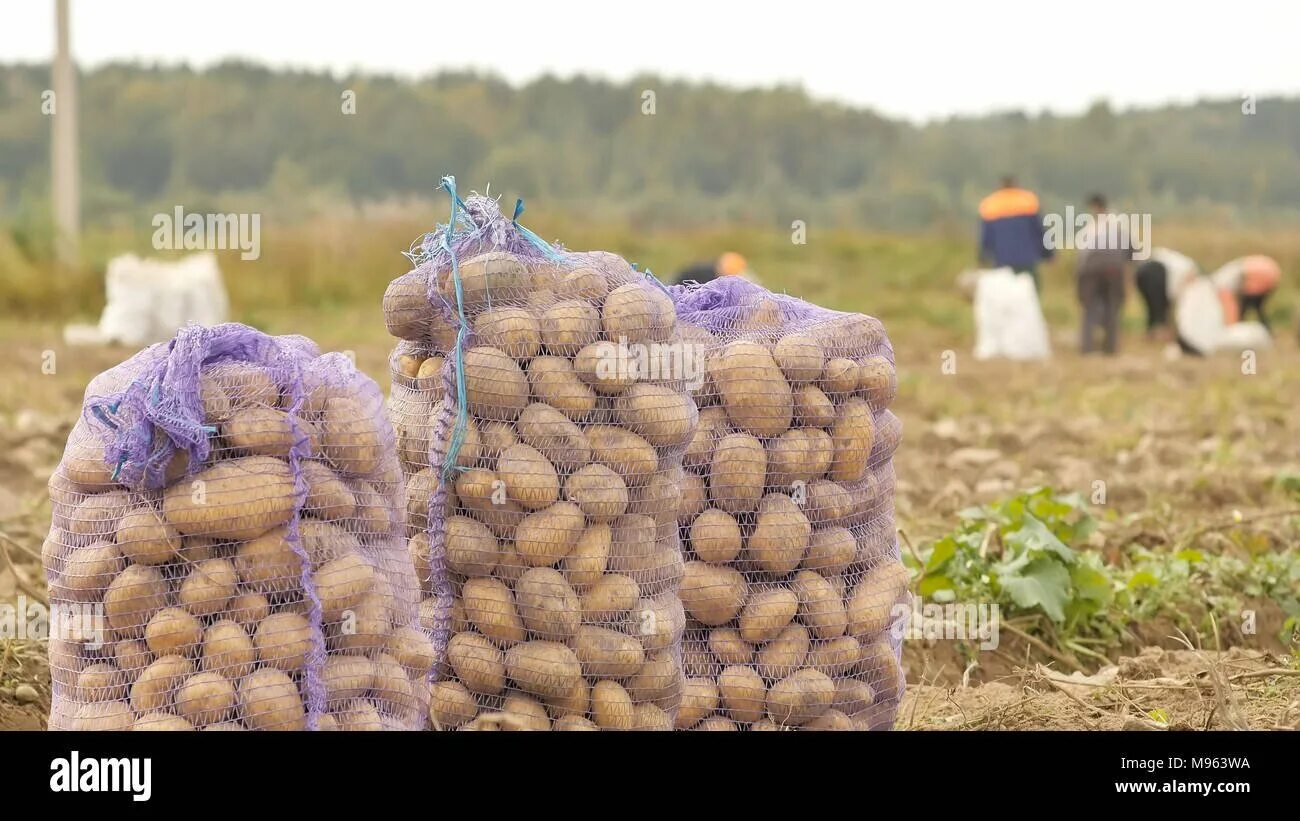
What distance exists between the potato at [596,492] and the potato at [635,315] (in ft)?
1.16

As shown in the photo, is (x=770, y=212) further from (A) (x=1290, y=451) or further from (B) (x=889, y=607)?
(B) (x=889, y=607)

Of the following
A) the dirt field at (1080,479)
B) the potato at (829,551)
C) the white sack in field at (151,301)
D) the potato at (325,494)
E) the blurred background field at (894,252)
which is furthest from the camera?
the white sack in field at (151,301)

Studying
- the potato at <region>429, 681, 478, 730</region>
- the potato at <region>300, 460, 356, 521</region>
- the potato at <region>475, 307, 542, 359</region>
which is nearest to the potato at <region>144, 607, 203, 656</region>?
the potato at <region>300, 460, 356, 521</region>

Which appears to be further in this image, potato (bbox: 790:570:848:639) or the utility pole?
the utility pole

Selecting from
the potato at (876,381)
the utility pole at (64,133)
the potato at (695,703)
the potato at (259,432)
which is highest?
the utility pole at (64,133)

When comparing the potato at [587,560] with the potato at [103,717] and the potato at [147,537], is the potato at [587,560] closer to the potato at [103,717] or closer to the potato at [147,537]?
the potato at [147,537]

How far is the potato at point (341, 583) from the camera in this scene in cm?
341

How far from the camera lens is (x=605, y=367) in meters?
3.75

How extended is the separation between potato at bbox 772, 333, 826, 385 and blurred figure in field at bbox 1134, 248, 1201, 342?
13.4 metres

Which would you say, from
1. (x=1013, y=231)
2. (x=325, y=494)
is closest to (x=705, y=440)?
(x=325, y=494)

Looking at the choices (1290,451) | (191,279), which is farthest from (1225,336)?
(191,279)

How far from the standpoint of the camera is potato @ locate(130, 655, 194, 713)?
3.27 metres

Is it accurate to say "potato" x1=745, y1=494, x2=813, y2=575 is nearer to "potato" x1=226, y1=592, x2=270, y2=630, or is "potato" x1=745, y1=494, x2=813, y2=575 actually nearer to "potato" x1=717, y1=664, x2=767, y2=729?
"potato" x1=717, y1=664, x2=767, y2=729

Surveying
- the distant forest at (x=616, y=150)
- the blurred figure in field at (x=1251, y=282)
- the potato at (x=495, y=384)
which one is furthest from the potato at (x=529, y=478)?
the distant forest at (x=616, y=150)
